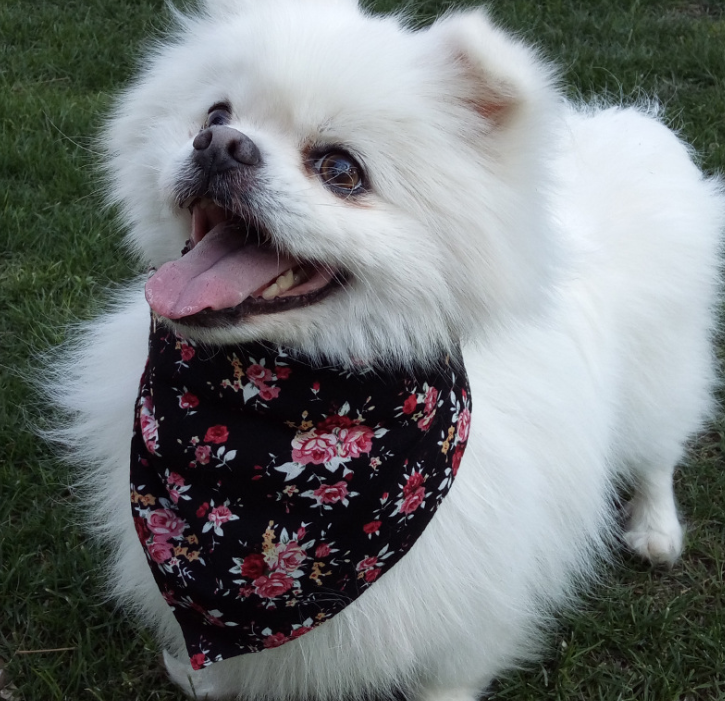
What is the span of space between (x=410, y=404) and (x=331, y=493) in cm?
27

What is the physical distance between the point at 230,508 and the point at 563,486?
0.94 metres

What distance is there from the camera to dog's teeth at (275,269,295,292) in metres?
1.60

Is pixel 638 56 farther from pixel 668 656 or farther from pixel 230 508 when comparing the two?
pixel 230 508

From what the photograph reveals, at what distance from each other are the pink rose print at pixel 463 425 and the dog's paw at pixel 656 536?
1318 mm

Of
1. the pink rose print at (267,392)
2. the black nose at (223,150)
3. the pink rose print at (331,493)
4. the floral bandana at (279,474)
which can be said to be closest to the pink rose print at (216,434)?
the floral bandana at (279,474)

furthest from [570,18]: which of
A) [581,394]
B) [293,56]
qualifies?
[293,56]

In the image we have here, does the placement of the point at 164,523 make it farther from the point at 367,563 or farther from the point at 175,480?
the point at 367,563

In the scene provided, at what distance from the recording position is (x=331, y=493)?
73.1 inches

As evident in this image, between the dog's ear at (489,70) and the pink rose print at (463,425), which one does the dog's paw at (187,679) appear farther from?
the dog's ear at (489,70)

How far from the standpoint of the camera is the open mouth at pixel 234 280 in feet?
5.03

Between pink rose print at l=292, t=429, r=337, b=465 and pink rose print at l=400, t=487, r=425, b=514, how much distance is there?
208mm

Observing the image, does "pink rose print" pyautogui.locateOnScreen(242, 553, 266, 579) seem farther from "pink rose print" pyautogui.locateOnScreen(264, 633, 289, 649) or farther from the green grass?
the green grass

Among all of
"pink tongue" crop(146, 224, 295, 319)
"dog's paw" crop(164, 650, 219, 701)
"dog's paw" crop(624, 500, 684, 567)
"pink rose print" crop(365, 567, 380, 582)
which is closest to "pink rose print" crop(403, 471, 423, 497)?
"pink rose print" crop(365, 567, 380, 582)

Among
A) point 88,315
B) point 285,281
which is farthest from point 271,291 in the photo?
point 88,315
